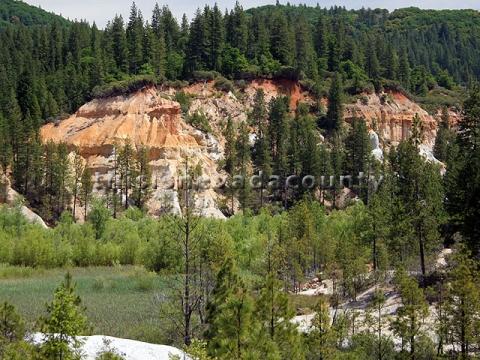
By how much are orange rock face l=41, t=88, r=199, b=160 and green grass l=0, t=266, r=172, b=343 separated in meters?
29.0

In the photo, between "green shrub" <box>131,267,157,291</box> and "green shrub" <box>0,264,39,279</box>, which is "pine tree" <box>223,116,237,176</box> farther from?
"green shrub" <box>0,264,39,279</box>

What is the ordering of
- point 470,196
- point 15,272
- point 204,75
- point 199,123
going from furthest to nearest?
point 204,75 < point 199,123 < point 15,272 < point 470,196

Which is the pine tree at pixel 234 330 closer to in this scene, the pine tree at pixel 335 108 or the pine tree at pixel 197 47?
the pine tree at pixel 335 108

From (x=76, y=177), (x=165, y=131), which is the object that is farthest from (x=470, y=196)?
(x=165, y=131)

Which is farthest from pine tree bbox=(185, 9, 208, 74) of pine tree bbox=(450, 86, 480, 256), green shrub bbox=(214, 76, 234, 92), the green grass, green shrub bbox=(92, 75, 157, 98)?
pine tree bbox=(450, 86, 480, 256)

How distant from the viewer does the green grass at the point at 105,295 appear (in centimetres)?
3228

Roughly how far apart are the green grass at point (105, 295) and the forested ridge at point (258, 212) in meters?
0.41

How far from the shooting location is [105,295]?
143ft

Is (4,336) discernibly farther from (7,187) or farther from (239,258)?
(7,187)

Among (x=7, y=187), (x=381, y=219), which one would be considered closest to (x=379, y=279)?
(x=381, y=219)

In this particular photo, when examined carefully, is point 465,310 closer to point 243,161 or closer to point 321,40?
point 243,161

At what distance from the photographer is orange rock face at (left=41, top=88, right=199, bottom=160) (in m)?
83.2

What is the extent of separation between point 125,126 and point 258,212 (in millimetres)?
21366

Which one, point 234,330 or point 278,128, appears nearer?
point 234,330
